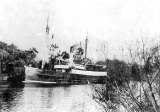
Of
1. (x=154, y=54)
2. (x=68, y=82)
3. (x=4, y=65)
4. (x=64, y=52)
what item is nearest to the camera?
(x=154, y=54)

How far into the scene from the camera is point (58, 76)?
1800 inches

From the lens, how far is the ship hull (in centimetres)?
4319

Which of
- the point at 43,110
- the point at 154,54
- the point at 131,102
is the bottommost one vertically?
the point at 43,110

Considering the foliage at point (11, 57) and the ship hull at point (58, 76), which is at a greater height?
the foliage at point (11, 57)

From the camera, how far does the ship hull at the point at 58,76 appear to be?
1700 inches

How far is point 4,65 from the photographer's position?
43938mm

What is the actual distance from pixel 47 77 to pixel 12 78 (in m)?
6.86

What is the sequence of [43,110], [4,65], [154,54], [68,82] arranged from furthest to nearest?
1. [68,82]
2. [4,65]
3. [43,110]
4. [154,54]

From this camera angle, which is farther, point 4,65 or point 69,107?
point 4,65

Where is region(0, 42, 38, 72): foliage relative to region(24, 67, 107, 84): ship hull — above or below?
above

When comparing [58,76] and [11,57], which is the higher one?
[11,57]

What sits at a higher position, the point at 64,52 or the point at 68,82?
the point at 64,52

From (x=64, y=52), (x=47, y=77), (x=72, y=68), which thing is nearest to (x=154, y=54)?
(x=47, y=77)

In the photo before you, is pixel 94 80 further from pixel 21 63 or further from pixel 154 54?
pixel 154 54
